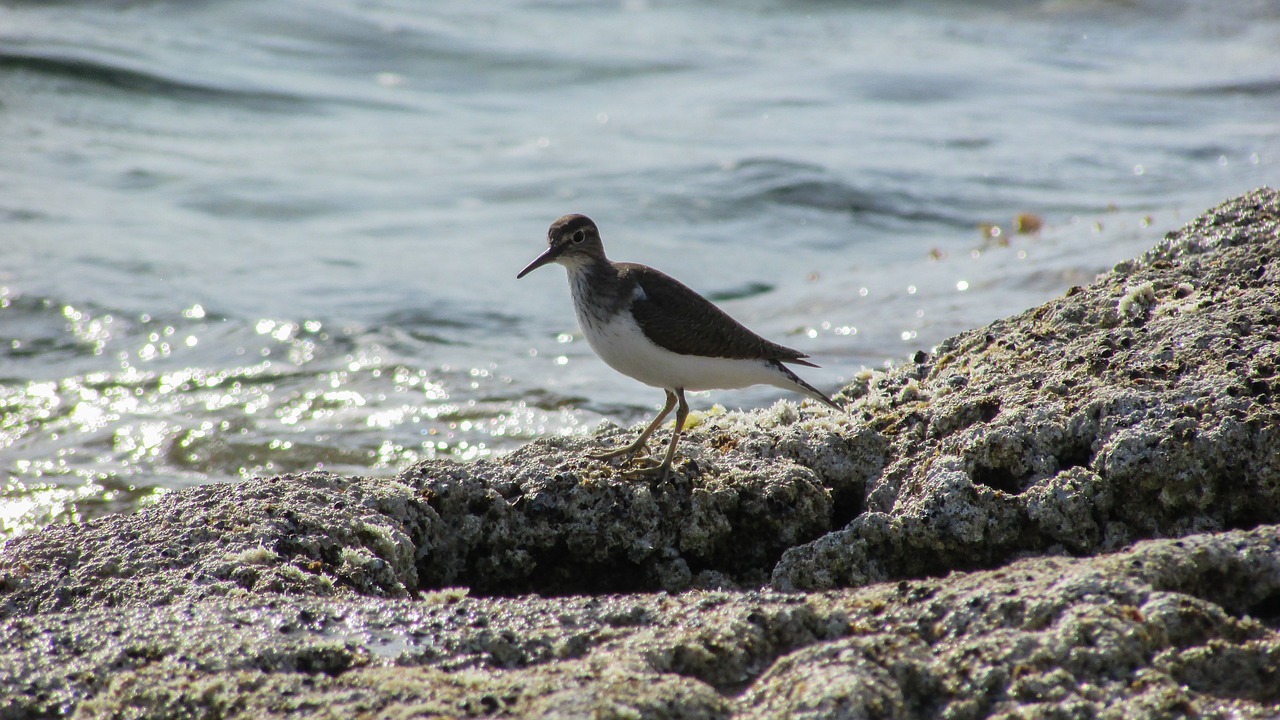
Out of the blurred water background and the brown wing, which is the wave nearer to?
the blurred water background

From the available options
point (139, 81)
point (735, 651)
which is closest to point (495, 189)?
point (139, 81)

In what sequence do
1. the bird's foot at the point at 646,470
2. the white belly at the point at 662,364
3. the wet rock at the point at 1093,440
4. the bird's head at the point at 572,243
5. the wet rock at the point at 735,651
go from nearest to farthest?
1. the wet rock at the point at 735,651
2. the wet rock at the point at 1093,440
3. the bird's foot at the point at 646,470
4. the white belly at the point at 662,364
5. the bird's head at the point at 572,243

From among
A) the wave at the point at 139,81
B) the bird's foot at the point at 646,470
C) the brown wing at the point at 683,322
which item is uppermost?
the wave at the point at 139,81

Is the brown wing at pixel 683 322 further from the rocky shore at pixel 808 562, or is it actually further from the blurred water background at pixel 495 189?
the blurred water background at pixel 495 189

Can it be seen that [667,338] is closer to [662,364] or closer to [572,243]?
[662,364]

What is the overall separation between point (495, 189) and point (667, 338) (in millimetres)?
10628

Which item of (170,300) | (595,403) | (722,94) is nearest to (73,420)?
(170,300)

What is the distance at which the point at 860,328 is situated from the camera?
1030cm

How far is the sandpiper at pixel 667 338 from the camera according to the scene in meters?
5.49

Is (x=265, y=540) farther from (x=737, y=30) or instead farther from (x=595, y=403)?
(x=737, y=30)

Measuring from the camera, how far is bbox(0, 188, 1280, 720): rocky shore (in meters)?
2.80

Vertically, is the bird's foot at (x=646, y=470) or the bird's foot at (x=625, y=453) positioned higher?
the bird's foot at (x=646, y=470)

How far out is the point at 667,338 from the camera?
5.48 m

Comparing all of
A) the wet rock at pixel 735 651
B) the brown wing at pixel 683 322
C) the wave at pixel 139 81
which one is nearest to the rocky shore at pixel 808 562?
the wet rock at pixel 735 651
